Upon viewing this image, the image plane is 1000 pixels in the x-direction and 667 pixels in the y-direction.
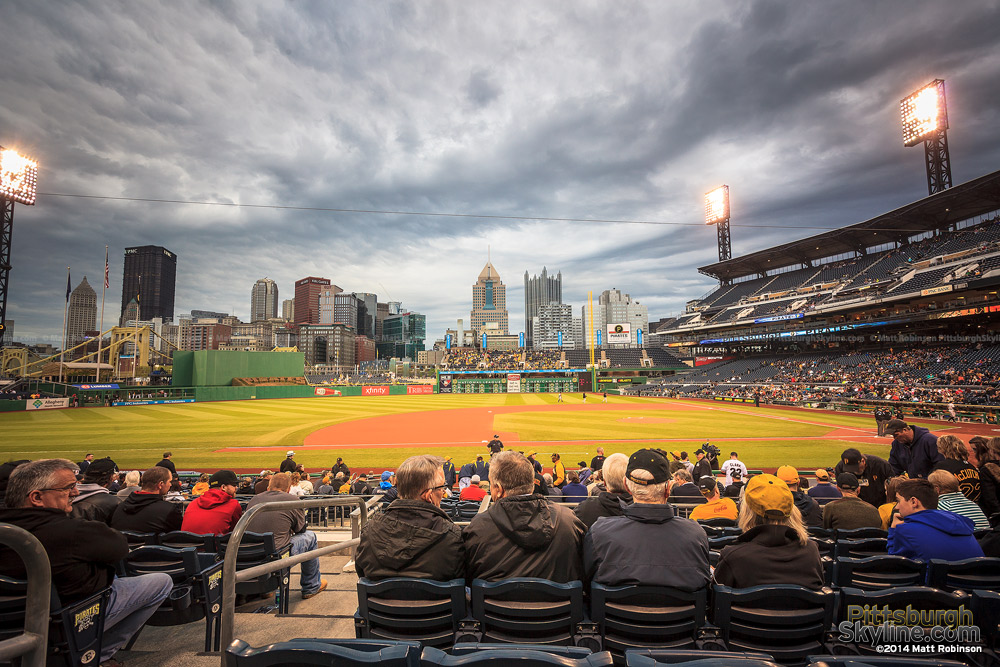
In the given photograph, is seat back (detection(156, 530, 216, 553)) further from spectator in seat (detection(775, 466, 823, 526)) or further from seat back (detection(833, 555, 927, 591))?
spectator in seat (detection(775, 466, 823, 526))

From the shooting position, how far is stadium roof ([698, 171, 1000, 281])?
1714 inches

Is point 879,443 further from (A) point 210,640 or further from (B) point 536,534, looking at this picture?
(A) point 210,640

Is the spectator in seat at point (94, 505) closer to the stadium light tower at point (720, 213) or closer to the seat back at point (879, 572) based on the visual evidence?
the seat back at point (879, 572)

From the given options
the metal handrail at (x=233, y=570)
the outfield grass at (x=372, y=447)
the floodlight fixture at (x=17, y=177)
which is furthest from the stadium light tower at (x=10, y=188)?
the metal handrail at (x=233, y=570)

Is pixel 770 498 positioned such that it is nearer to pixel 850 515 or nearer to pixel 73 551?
pixel 850 515

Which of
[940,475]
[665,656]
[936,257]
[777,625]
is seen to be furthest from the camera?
[936,257]

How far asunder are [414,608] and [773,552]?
104 inches

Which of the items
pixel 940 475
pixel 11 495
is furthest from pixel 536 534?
pixel 940 475

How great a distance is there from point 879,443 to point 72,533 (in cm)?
3123

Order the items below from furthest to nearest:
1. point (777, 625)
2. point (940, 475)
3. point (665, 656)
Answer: point (940, 475)
point (777, 625)
point (665, 656)

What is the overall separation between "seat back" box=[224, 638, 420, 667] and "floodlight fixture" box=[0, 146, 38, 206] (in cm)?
5608

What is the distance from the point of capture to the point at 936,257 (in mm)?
45781

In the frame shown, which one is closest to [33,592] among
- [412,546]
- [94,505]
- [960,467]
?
[412,546]

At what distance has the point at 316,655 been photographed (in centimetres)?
192
